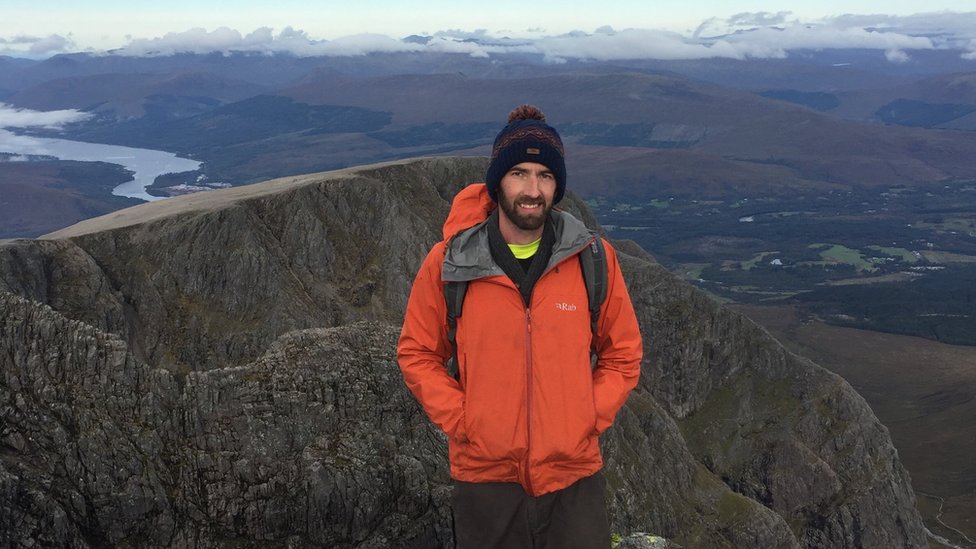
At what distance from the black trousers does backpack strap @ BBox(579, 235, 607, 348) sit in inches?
109

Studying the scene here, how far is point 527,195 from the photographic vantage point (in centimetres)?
1134

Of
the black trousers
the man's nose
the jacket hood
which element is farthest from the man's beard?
the black trousers

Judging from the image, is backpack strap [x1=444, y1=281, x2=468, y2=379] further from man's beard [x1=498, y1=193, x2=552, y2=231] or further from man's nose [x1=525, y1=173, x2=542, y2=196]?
man's nose [x1=525, y1=173, x2=542, y2=196]

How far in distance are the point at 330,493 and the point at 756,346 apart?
78.7 m

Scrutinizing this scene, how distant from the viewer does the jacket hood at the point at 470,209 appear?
39.2 ft

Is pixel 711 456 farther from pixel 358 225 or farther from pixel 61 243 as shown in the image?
pixel 61 243

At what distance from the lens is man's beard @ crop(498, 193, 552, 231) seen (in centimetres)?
1127

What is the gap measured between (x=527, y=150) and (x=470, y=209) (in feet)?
4.76

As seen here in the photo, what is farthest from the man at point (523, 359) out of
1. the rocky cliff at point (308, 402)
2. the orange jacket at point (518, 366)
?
the rocky cliff at point (308, 402)

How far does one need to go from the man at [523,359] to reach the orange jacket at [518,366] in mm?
17

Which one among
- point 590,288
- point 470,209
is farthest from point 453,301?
point 590,288

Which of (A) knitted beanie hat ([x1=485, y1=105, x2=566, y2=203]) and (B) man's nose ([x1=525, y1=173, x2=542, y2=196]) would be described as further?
(A) knitted beanie hat ([x1=485, y1=105, x2=566, y2=203])

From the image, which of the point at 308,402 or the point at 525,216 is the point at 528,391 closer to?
the point at 525,216

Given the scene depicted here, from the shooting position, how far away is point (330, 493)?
995 inches
